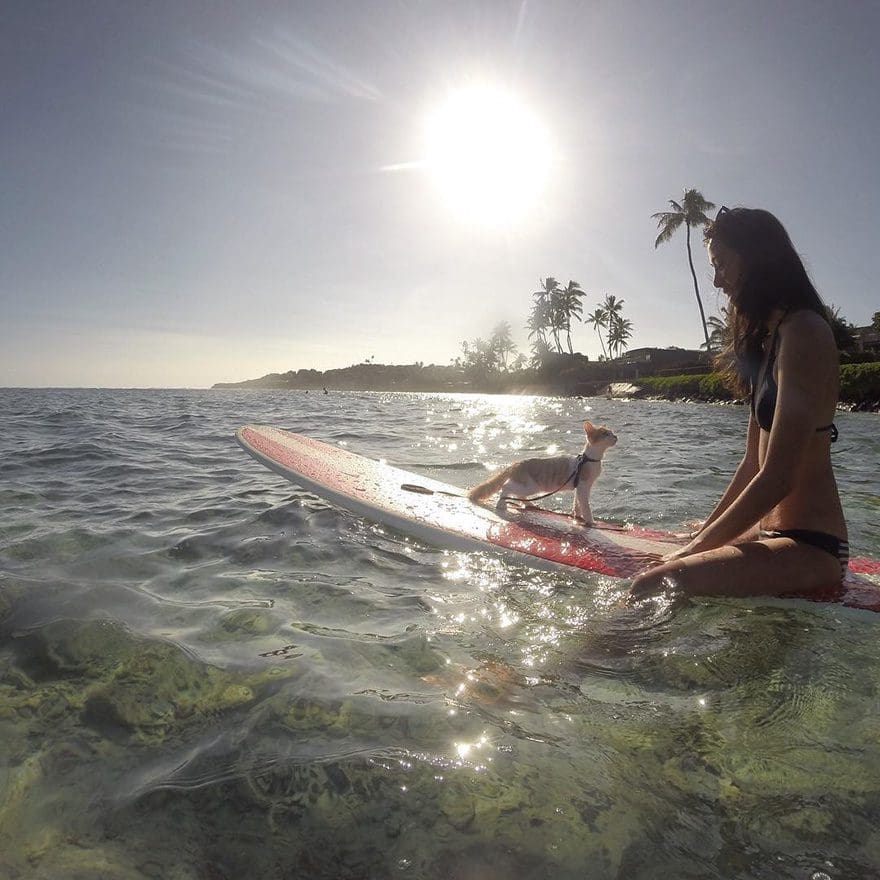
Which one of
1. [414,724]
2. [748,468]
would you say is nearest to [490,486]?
[748,468]

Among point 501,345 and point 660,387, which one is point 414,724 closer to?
point 660,387

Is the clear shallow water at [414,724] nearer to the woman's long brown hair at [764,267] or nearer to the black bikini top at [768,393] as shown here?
the black bikini top at [768,393]

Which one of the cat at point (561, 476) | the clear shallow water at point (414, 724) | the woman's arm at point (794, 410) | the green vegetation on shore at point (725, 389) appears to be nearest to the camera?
the clear shallow water at point (414, 724)

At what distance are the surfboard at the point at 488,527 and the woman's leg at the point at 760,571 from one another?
0.53ft

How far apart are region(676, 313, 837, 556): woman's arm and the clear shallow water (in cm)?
63

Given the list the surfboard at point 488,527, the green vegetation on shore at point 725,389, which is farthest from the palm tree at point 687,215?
the surfboard at point 488,527

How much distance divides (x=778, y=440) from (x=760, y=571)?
0.65 metres

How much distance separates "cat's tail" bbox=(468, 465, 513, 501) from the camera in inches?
221

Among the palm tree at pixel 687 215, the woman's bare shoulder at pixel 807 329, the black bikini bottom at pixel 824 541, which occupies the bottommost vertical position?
the black bikini bottom at pixel 824 541

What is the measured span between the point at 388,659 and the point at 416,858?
110cm

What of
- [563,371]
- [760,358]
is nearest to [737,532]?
[760,358]

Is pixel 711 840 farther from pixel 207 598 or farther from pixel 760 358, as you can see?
pixel 207 598

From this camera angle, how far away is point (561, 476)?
5387 mm

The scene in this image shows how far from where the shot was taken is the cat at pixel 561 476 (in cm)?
518
